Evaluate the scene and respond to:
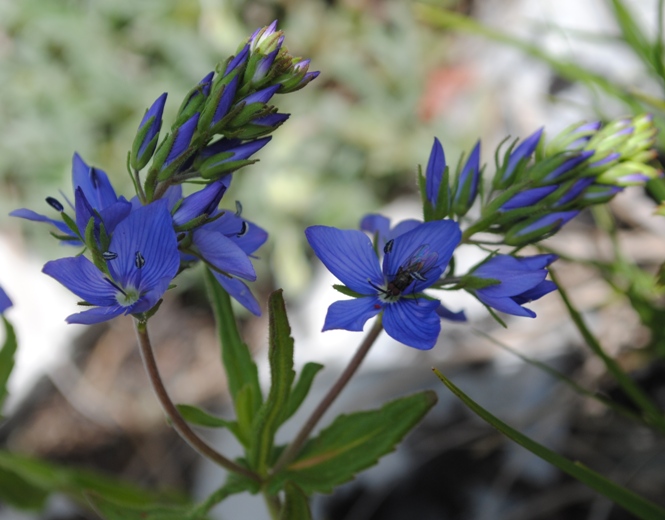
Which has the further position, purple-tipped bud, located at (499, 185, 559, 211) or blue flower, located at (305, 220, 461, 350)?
purple-tipped bud, located at (499, 185, 559, 211)

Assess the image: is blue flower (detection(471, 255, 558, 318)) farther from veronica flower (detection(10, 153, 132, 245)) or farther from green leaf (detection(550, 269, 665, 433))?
veronica flower (detection(10, 153, 132, 245))

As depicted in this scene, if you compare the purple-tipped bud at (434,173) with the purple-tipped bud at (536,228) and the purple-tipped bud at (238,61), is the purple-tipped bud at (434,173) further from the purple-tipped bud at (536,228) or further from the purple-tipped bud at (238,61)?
the purple-tipped bud at (238,61)

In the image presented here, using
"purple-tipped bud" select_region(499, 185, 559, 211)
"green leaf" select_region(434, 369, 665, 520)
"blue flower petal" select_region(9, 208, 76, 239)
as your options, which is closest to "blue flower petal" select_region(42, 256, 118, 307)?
"blue flower petal" select_region(9, 208, 76, 239)

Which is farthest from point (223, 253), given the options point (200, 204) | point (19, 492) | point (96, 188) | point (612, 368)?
point (19, 492)

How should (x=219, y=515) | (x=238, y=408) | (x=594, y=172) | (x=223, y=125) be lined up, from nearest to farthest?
(x=223, y=125), (x=594, y=172), (x=238, y=408), (x=219, y=515)

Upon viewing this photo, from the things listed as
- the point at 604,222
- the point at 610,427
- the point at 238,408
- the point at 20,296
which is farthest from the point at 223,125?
the point at 20,296

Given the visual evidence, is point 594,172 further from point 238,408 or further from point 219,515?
point 219,515
